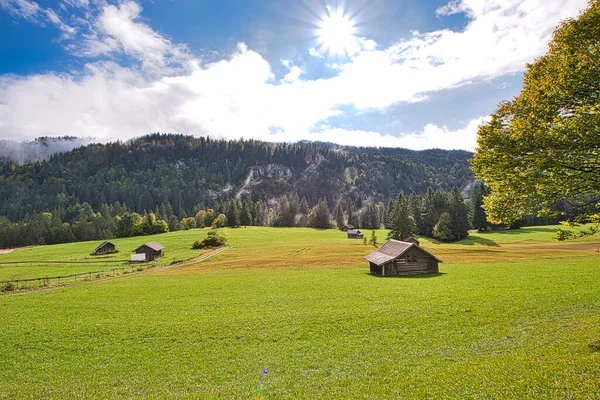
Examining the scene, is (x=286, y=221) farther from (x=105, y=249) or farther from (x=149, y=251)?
(x=149, y=251)

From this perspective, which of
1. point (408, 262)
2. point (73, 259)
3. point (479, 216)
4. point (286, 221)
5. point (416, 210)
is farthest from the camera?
point (286, 221)

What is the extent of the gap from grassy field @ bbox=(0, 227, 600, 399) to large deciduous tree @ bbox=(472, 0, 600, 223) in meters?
7.32

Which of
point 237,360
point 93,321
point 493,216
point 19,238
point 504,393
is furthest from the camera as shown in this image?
point 19,238

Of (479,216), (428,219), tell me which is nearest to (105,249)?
(428,219)

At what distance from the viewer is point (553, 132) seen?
13211 mm

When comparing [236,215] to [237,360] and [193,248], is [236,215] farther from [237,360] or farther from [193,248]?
[237,360]

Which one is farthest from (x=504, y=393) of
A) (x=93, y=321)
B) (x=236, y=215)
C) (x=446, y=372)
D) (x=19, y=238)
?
(x=19, y=238)

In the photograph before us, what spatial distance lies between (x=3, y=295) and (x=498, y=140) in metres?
56.0

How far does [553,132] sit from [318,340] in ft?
54.5

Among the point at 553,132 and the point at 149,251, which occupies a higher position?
the point at 553,132

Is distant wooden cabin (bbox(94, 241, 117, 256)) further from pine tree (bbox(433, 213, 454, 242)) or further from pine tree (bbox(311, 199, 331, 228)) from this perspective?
pine tree (bbox(433, 213, 454, 242))

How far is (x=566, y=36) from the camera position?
13422 mm

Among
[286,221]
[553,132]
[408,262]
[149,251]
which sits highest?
[553,132]

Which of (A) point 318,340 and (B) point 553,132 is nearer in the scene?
(B) point 553,132
